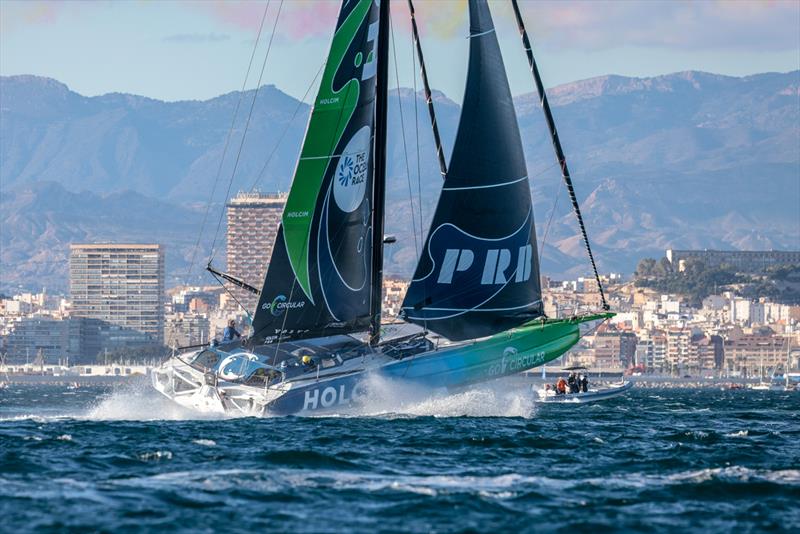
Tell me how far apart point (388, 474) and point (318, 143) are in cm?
1740

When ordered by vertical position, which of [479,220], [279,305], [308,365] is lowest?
[308,365]

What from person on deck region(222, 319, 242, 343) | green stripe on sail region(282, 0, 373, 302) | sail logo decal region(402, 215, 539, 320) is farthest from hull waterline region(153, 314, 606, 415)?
green stripe on sail region(282, 0, 373, 302)

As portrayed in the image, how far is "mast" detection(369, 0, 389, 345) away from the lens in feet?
165

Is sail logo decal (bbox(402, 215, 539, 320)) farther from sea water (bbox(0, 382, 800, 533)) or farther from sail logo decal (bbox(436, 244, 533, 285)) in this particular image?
sea water (bbox(0, 382, 800, 533))

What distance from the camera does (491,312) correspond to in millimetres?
51188

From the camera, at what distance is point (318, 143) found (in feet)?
164

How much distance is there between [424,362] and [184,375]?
6.05m

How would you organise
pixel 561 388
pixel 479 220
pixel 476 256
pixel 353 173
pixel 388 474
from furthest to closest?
1. pixel 561 388
2. pixel 476 256
3. pixel 479 220
4. pixel 353 173
5. pixel 388 474

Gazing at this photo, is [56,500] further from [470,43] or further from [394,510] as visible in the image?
[470,43]

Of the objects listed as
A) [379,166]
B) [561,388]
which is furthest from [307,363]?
[561,388]

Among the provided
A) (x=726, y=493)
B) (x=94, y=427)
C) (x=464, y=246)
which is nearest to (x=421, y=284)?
(x=464, y=246)

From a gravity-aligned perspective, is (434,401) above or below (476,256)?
below

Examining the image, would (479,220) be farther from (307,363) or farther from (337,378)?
(307,363)

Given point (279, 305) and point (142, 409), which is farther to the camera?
point (142, 409)
